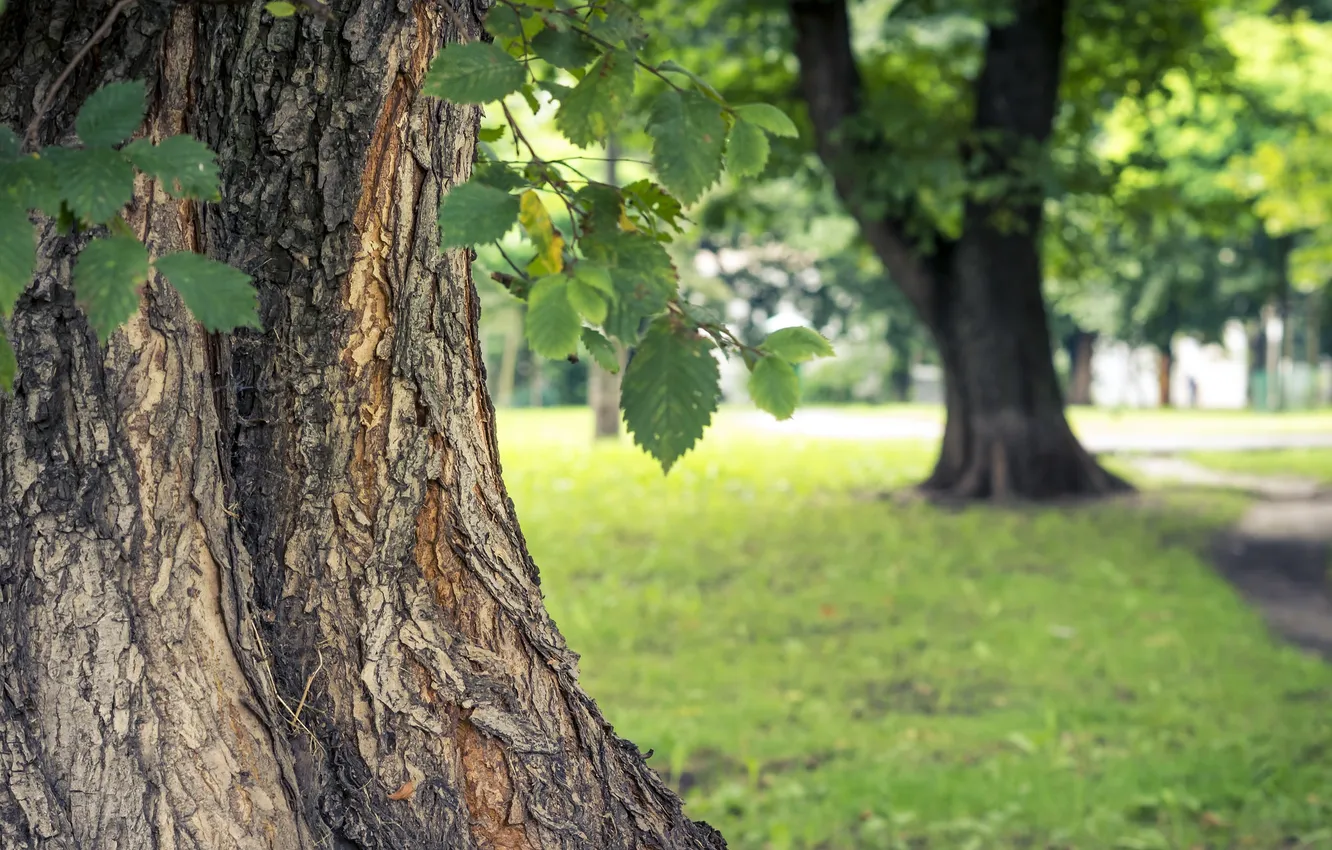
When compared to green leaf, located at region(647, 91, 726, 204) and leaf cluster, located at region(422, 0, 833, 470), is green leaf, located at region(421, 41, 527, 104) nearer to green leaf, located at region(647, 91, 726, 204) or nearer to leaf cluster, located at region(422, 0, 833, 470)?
leaf cluster, located at region(422, 0, 833, 470)

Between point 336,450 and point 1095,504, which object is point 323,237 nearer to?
point 336,450

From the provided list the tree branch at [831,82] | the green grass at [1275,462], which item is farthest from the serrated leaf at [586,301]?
the green grass at [1275,462]

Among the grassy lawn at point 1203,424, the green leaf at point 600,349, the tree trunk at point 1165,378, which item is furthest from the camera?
the tree trunk at point 1165,378

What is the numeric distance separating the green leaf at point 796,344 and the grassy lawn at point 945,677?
271cm

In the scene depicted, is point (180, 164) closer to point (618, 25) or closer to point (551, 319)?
point (551, 319)

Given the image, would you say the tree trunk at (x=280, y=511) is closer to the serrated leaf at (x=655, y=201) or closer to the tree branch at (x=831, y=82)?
the serrated leaf at (x=655, y=201)

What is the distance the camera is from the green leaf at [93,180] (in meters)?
1.30

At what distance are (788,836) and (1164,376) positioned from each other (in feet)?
160

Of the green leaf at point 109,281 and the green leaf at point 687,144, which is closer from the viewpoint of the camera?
the green leaf at point 109,281

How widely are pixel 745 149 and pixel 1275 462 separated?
17006 millimetres

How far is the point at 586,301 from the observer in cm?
155

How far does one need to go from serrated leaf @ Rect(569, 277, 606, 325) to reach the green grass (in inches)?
569

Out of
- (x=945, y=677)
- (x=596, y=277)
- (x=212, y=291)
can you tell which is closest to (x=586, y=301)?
(x=596, y=277)

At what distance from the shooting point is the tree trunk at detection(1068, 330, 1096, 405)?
4869 cm
